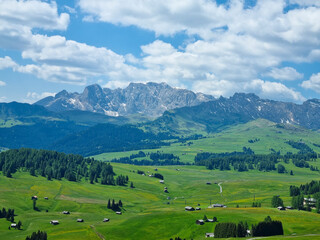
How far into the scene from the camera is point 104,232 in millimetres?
143750

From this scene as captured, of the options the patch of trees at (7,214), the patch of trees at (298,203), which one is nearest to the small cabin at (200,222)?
the patch of trees at (298,203)

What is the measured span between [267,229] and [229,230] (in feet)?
43.9

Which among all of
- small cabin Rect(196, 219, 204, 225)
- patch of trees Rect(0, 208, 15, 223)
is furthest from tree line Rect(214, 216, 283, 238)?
patch of trees Rect(0, 208, 15, 223)

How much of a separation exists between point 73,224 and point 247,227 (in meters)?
74.2

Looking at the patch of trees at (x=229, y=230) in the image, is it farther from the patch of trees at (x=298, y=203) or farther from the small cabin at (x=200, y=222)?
the patch of trees at (x=298, y=203)

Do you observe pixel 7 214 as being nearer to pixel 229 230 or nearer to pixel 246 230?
pixel 229 230

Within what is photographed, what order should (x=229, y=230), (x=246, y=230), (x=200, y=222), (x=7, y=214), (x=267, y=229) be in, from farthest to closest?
(x=7, y=214)
(x=200, y=222)
(x=246, y=230)
(x=267, y=229)
(x=229, y=230)

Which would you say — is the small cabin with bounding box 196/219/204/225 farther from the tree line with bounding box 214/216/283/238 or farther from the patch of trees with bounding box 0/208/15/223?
the patch of trees with bounding box 0/208/15/223

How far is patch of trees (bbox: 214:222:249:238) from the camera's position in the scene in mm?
123750

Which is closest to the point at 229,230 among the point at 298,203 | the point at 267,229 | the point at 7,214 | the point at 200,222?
the point at 267,229

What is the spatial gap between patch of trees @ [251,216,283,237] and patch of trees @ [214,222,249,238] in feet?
12.3

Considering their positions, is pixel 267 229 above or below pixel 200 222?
above

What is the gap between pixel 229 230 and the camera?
4931 inches

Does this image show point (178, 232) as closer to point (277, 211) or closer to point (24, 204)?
point (277, 211)
